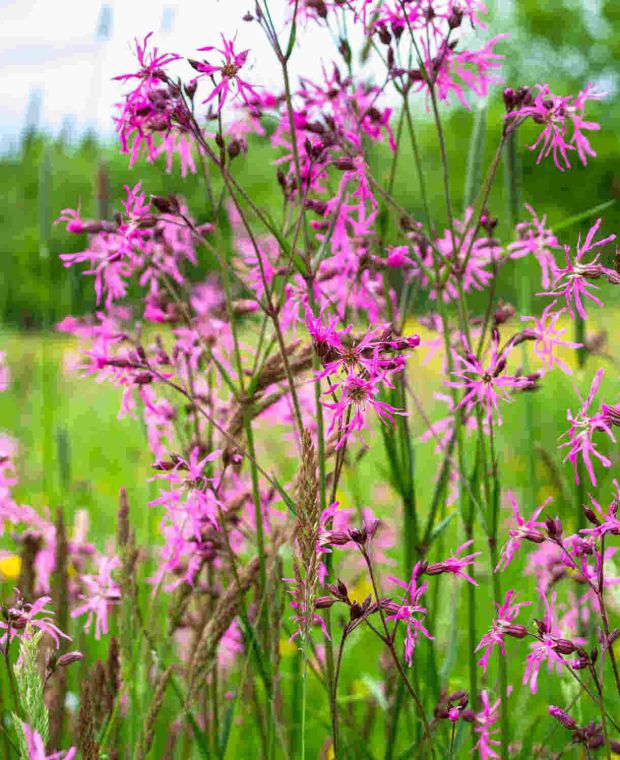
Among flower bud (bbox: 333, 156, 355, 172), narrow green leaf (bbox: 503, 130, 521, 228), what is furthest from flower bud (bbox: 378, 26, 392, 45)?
narrow green leaf (bbox: 503, 130, 521, 228)

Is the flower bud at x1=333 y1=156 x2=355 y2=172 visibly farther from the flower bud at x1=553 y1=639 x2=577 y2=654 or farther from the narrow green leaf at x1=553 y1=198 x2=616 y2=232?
the flower bud at x1=553 y1=639 x2=577 y2=654

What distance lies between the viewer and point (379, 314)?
1313 mm

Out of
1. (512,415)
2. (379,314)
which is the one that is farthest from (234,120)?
(512,415)

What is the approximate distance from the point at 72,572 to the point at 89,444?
2.99m

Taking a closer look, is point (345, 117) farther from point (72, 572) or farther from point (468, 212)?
point (72, 572)

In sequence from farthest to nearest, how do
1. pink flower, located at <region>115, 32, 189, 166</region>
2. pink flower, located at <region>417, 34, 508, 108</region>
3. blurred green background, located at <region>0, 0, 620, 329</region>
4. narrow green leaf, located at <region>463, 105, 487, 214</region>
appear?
blurred green background, located at <region>0, 0, 620, 329</region>
narrow green leaf, located at <region>463, 105, 487, 214</region>
pink flower, located at <region>417, 34, 508, 108</region>
pink flower, located at <region>115, 32, 189, 166</region>

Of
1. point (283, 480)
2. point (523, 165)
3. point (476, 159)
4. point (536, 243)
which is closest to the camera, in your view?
point (536, 243)

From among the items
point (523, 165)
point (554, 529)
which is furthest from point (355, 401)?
point (523, 165)

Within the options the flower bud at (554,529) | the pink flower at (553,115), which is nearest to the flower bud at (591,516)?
the flower bud at (554,529)

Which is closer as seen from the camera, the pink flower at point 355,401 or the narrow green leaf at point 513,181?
the pink flower at point 355,401

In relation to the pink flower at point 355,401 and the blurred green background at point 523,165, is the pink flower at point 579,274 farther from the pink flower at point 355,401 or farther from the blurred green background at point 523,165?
the blurred green background at point 523,165

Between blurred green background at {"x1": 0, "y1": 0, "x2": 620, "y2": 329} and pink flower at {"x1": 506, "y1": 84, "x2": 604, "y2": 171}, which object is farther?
blurred green background at {"x1": 0, "y1": 0, "x2": 620, "y2": 329}

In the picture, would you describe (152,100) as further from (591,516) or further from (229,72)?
(591,516)

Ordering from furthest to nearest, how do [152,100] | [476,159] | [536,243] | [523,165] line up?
1. [523,165]
2. [476,159]
3. [536,243]
4. [152,100]
